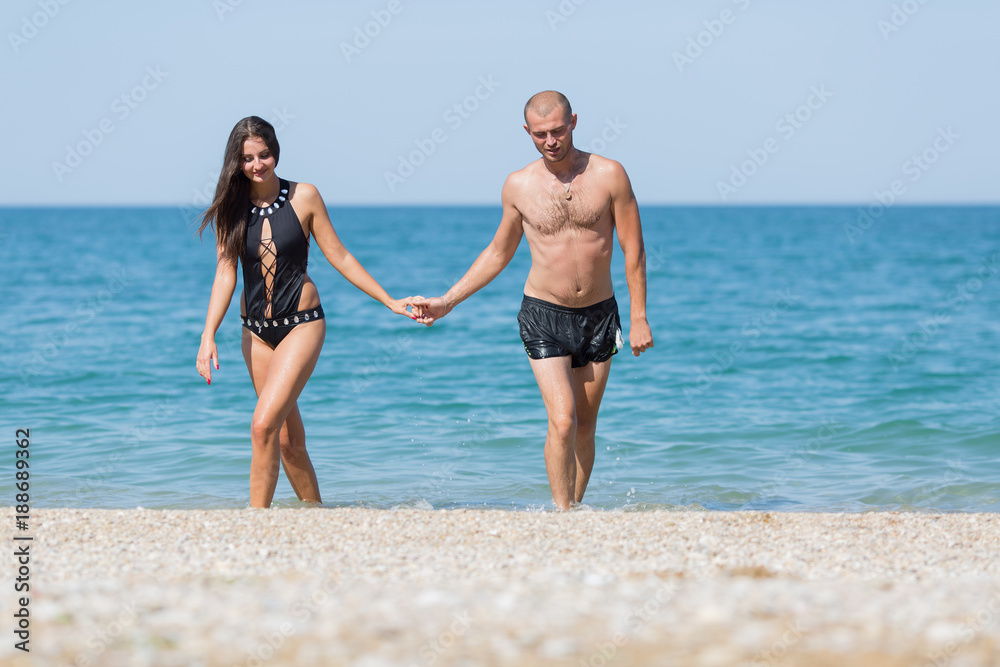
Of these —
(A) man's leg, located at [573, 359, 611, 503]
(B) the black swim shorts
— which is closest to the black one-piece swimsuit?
(B) the black swim shorts

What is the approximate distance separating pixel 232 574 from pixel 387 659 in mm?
1219

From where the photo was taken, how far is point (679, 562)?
4414mm

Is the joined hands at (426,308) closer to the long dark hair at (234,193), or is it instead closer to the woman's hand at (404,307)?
the woman's hand at (404,307)

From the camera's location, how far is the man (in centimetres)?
577

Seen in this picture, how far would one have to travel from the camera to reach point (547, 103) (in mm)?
A: 5590

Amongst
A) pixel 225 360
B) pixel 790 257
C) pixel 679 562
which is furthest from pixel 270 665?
pixel 790 257

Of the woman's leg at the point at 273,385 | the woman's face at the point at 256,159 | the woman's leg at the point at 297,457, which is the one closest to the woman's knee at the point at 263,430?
the woman's leg at the point at 273,385

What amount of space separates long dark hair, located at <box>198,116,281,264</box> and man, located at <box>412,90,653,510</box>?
1.45 metres

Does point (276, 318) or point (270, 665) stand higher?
point (276, 318)

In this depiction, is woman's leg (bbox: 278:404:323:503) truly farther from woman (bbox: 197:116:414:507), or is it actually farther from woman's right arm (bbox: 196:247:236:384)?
woman's right arm (bbox: 196:247:236:384)

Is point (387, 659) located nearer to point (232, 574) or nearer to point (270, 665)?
point (270, 665)

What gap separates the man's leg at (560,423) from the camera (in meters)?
5.70

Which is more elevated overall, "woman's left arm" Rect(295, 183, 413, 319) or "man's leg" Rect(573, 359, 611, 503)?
"woman's left arm" Rect(295, 183, 413, 319)

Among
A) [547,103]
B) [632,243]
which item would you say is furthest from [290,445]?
[547,103]
